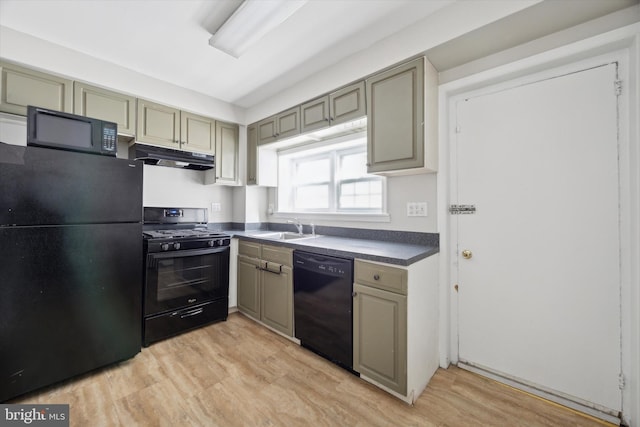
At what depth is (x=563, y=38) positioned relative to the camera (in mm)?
1585

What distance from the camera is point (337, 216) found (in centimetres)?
283

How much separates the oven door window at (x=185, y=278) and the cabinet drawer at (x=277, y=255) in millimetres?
531

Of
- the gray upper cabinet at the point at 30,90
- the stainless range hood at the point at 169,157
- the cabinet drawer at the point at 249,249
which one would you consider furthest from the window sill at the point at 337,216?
the gray upper cabinet at the point at 30,90

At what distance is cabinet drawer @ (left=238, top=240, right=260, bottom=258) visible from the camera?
107 inches

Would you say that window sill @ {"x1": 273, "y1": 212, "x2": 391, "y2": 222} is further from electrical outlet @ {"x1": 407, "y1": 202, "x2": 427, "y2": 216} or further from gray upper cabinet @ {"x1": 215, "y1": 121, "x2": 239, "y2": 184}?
gray upper cabinet @ {"x1": 215, "y1": 121, "x2": 239, "y2": 184}

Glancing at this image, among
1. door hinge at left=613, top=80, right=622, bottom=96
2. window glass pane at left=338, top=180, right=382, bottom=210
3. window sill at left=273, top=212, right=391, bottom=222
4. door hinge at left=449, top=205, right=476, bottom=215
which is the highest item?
door hinge at left=613, top=80, right=622, bottom=96

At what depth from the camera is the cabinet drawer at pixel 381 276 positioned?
1619mm

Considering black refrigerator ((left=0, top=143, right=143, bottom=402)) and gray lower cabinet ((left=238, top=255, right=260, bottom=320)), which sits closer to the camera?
black refrigerator ((left=0, top=143, right=143, bottom=402))

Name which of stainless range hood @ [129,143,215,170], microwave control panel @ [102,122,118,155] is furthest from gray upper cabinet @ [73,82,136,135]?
microwave control panel @ [102,122,118,155]

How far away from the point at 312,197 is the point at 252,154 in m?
0.96

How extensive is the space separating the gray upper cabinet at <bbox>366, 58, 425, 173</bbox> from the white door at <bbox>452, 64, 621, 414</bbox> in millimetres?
413

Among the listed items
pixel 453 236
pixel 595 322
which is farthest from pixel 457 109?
pixel 595 322

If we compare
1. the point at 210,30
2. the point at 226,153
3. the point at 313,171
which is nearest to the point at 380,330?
the point at 313,171

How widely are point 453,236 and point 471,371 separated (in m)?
1.02
